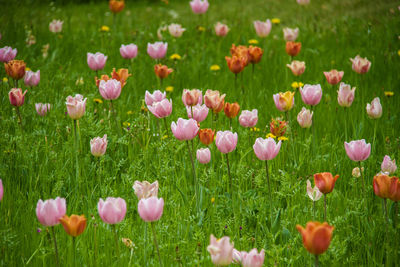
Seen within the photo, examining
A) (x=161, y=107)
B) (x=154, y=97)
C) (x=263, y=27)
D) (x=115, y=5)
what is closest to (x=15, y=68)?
(x=154, y=97)

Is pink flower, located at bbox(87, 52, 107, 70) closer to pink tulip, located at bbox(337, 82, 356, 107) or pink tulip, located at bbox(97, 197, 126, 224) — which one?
pink tulip, located at bbox(337, 82, 356, 107)

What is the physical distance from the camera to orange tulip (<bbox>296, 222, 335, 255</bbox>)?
148cm

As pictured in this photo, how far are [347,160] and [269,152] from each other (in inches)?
42.6

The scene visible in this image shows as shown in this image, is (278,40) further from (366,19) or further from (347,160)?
(347,160)

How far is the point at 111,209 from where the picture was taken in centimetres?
171

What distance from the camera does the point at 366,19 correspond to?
6688 mm

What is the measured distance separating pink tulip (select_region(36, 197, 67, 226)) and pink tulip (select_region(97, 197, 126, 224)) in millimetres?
151

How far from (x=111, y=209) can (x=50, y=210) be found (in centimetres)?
23

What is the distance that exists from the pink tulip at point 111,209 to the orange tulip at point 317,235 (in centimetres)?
70

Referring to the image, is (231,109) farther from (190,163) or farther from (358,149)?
(358,149)

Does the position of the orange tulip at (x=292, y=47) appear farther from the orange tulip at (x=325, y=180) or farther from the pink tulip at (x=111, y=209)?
the pink tulip at (x=111, y=209)

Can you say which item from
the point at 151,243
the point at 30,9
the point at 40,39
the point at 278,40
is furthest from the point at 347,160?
the point at 30,9

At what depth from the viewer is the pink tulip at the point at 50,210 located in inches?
66.2

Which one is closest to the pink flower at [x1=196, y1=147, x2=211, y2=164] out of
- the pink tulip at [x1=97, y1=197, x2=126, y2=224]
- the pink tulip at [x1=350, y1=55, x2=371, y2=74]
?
the pink tulip at [x1=97, y1=197, x2=126, y2=224]
